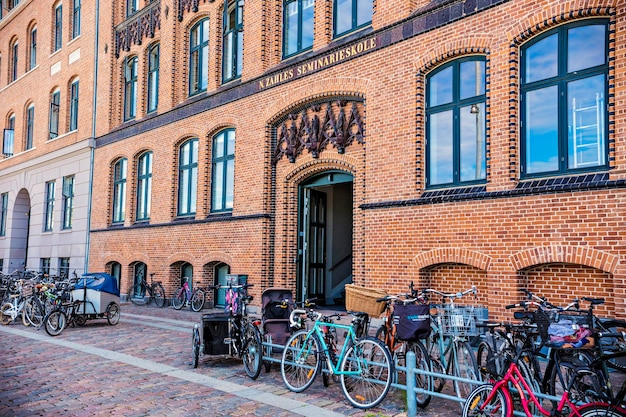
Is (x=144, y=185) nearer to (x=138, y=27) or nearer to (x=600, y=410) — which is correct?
(x=138, y=27)

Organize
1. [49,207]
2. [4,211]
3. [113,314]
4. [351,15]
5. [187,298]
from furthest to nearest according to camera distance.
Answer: [4,211]
[49,207]
[187,298]
[113,314]
[351,15]

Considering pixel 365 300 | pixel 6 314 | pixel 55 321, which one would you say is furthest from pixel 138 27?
pixel 365 300

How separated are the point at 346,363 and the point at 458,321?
143cm

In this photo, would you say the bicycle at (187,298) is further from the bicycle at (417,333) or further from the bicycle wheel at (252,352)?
the bicycle at (417,333)

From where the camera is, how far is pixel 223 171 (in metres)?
16.8

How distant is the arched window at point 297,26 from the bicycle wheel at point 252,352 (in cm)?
841

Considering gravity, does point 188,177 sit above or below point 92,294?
above

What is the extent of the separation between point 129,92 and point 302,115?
10478 millimetres

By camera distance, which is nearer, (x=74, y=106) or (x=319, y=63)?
(x=319, y=63)

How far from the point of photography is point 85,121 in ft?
77.8

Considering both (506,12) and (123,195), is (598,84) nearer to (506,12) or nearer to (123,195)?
(506,12)

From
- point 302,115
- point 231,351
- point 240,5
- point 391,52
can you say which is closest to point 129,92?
point 240,5

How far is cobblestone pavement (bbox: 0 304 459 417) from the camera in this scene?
254 inches

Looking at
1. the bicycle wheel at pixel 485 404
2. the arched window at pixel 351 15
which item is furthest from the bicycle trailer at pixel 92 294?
the bicycle wheel at pixel 485 404
